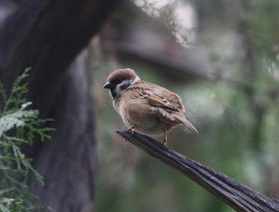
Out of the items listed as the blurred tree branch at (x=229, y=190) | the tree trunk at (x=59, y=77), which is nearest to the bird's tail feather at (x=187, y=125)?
the blurred tree branch at (x=229, y=190)

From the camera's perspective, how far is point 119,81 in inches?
160

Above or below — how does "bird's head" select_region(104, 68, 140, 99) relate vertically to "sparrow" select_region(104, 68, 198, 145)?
above

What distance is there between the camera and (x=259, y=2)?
5727mm

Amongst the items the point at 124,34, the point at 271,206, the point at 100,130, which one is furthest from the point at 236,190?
the point at 124,34

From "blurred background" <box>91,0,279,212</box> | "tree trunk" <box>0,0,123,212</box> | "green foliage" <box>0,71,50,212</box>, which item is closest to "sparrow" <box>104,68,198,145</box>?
"tree trunk" <box>0,0,123,212</box>

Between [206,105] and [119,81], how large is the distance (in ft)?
6.71

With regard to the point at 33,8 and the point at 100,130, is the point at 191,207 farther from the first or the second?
the point at 33,8

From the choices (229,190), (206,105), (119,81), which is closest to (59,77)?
(119,81)

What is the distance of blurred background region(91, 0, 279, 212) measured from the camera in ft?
16.9

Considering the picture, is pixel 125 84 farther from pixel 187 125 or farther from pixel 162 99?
pixel 187 125

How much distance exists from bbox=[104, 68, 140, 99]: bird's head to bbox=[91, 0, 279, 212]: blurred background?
50cm

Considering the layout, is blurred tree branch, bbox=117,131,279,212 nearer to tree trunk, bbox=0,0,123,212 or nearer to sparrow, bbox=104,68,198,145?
sparrow, bbox=104,68,198,145

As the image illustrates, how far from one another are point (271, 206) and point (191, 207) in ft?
10.7

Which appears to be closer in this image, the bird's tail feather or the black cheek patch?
the bird's tail feather
